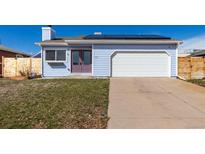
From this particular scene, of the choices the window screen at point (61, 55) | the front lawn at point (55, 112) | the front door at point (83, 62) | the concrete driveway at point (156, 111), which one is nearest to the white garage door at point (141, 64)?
the front door at point (83, 62)

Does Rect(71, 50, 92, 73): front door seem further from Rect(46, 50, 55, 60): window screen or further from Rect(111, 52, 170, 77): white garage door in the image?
Rect(111, 52, 170, 77): white garage door

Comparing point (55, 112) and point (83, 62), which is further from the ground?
point (83, 62)

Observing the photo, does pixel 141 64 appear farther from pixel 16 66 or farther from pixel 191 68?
pixel 16 66

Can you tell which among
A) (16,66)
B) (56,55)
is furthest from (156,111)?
(16,66)

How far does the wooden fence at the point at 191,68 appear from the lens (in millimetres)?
18203

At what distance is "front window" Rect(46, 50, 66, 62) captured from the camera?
19.1 metres

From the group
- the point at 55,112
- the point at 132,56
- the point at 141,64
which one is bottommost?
the point at 55,112

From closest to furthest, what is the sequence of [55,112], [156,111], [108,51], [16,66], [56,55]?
[55,112] → [156,111] → [108,51] → [56,55] → [16,66]

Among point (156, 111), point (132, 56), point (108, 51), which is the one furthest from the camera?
point (132, 56)

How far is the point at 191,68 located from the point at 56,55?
10.4 metres

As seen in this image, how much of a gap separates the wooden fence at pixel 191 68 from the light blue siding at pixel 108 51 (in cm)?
70

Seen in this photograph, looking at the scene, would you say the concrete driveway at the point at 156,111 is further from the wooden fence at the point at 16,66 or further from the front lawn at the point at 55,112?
the wooden fence at the point at 16,66

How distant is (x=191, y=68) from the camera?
60.0 feet
